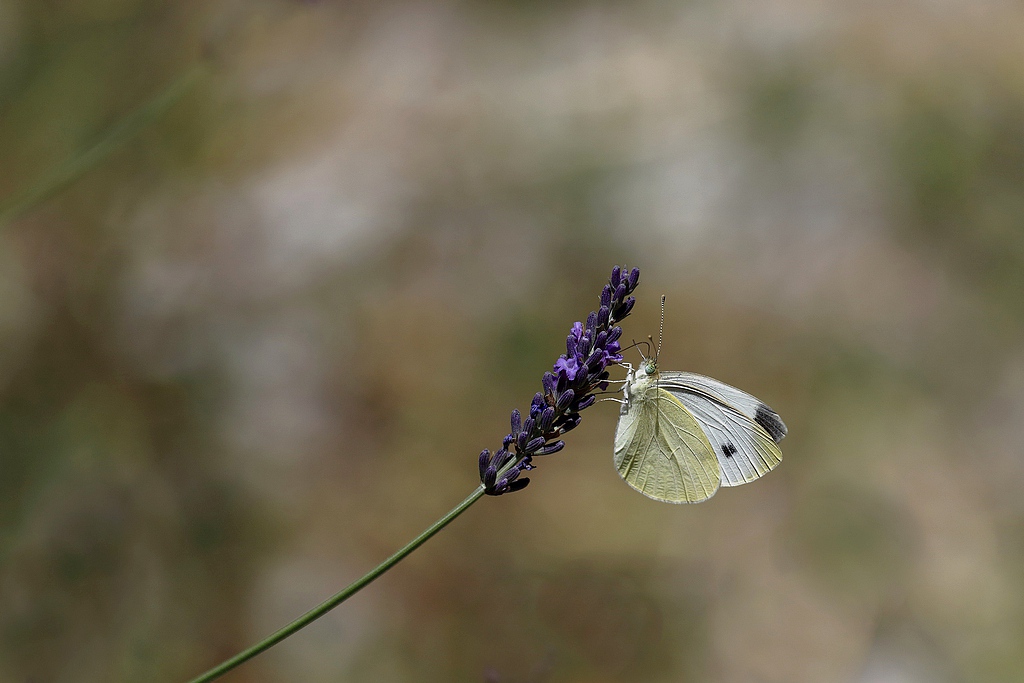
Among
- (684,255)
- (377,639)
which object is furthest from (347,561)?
(684,255)

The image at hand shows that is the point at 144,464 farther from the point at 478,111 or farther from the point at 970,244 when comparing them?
the point at 970,244

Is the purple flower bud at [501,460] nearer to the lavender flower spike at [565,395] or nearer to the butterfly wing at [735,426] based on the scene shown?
the lavender flower spike at [565,395]

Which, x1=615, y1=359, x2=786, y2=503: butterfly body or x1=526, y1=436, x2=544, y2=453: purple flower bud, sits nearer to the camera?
x1=526, y1=436, x2=544, y2=453: purple flower bud

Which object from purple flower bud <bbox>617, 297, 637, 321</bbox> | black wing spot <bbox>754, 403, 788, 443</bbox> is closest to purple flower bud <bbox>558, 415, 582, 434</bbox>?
purple flower bud <bbox>617, 297, 637, 321</bbox>

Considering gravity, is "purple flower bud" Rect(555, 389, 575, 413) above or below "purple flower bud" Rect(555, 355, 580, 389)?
below

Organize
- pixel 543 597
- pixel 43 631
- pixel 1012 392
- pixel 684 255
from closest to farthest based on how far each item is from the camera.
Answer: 1. pixel 43 631
2. pixel 543 597
3. pixel 1012 392
4. pixel 684 255

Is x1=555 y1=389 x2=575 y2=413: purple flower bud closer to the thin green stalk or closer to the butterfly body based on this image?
the butterfly body
